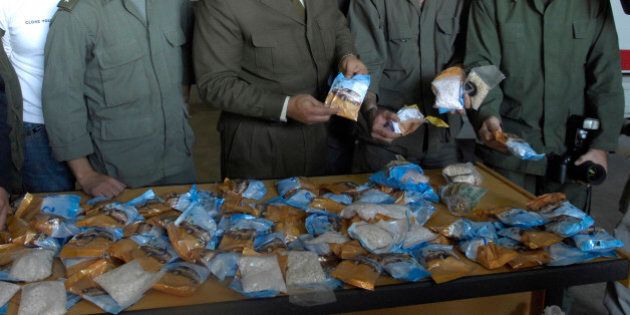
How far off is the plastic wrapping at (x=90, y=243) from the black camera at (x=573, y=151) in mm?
1638

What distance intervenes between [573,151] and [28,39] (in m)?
2.09

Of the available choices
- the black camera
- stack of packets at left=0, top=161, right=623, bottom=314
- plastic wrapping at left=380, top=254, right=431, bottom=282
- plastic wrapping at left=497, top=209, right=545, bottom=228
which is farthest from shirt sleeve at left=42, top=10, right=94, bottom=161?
the black camera

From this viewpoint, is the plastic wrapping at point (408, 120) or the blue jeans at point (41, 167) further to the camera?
the blue jeans at point (41, 167)

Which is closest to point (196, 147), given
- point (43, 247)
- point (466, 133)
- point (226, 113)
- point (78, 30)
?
point (466, 133)

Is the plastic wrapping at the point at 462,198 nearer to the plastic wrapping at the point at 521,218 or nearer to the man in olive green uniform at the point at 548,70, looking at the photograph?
the plastic wrapping at the point at 521,218

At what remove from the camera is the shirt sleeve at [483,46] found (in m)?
2.27

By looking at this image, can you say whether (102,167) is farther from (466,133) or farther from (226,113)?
(466,133)

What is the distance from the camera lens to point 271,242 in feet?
4.97

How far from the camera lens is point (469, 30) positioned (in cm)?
236

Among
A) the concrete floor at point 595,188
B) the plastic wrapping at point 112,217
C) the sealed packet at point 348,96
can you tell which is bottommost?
the concrete floor at point 595,188

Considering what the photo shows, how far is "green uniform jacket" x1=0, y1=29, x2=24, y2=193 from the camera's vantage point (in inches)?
77.7

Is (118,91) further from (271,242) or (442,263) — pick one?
(442,263)

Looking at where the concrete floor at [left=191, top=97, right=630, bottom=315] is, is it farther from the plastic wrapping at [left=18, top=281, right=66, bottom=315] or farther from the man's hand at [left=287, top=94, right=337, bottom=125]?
the plastic wrapping at [left=18, top=281, right=66, bottom=315]

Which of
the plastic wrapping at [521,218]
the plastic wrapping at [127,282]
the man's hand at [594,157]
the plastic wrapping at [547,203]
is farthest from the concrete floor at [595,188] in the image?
the plastic wrapping at [127,282]
